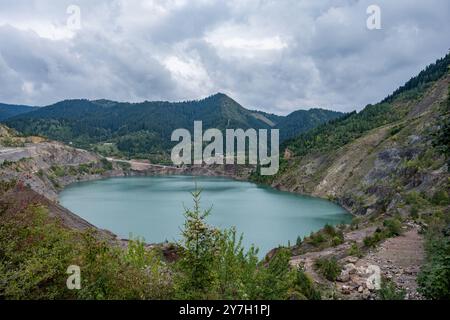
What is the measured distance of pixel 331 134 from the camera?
124875 millimetres

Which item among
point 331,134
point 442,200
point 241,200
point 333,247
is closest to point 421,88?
point 331,134

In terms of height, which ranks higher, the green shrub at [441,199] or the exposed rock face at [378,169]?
the exposed rock face at [378,169]

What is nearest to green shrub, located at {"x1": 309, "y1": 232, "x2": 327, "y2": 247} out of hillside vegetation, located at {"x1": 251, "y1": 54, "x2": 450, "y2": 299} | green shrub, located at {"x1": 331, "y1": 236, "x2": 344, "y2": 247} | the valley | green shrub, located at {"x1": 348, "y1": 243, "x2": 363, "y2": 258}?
hillside vegetation, located at {"x1": 251, "y1": 54, "x2": 450, "y2": 299}

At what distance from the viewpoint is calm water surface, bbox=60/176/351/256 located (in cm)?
5053

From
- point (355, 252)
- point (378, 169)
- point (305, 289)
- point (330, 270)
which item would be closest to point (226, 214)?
point (378, 169)

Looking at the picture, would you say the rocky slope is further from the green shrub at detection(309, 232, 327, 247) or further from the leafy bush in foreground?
the leafy bush in foreground

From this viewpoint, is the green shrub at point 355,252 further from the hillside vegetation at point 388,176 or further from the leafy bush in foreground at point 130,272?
the leafy bush in foreground at point 130,272

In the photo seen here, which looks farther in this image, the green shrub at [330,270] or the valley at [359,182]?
the green shrub at [330,270]

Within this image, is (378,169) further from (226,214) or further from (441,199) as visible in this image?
(441,199)

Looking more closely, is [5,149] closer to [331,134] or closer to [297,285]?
[331,134]

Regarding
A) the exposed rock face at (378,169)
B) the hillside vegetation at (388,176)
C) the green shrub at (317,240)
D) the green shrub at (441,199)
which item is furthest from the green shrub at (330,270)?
the exposed rock face at (378,169)

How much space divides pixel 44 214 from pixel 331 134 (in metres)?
117

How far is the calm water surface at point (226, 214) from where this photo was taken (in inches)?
1989

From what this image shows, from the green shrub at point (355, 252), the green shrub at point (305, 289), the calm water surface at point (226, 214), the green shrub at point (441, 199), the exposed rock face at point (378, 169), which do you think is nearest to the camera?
the green shrub at point (305, 289)
